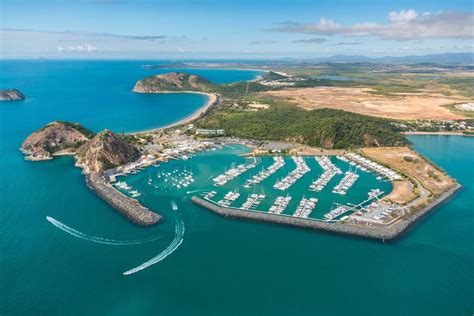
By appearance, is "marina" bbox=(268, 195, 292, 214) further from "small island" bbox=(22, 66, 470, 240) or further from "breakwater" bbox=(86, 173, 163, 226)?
"breakwater" bbox=(86, 173, 163, 226)

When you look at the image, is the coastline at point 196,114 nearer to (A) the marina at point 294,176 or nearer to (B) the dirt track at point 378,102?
(B) the dirt track at point 378,102

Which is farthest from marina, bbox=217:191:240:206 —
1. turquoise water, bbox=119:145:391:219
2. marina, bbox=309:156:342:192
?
marina, bbox=309:156:342:192

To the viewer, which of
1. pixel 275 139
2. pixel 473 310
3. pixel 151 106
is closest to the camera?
pixel 473 310

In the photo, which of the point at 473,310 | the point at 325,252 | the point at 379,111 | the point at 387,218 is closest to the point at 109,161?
the point at 325,252

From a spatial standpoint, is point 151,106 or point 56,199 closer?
point 56,199

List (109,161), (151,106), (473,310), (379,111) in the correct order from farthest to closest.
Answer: (151,106) → (379,111) → (109,161) → (473,310)

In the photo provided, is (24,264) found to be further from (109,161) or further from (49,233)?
(109,161)
